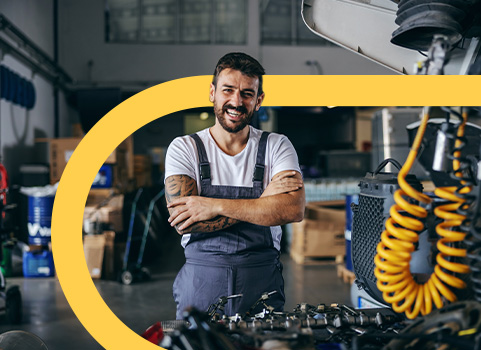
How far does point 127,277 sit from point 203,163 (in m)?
4.04

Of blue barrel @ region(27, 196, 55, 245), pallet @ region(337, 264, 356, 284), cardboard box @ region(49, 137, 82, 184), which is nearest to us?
pallet @ region(337, 264, 356, 284)

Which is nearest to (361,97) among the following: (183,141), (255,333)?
(255,333)

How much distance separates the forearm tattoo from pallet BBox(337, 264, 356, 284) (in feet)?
12.2

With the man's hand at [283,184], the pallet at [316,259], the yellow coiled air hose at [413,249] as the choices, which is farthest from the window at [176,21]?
the yellow coiled air hose at [413,249]

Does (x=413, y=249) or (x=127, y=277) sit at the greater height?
(x=413, y=249)

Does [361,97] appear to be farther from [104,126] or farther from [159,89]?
[104,126]

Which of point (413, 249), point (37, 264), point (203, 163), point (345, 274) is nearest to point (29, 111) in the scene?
point (37, 264)

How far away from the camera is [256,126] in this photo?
4.15 m

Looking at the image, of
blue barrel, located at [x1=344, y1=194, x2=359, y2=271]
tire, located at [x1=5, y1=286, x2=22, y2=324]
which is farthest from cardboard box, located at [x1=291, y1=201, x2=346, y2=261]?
tire, located at [x1=5, y1=286, x2=22, y2=324]

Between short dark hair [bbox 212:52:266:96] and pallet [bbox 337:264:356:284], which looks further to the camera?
pallet [bbox 337:264:356:284]

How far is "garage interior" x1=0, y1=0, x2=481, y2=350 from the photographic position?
1008 mm

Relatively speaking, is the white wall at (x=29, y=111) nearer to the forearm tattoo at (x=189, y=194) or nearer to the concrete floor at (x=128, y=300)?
the concrete floor at (x=128, y=300)

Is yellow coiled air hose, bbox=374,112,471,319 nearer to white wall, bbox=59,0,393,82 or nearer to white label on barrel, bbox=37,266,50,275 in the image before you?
white label on barrel, bbox=37,266,50,275

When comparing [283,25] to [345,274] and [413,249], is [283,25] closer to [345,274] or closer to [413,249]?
[345,274]
